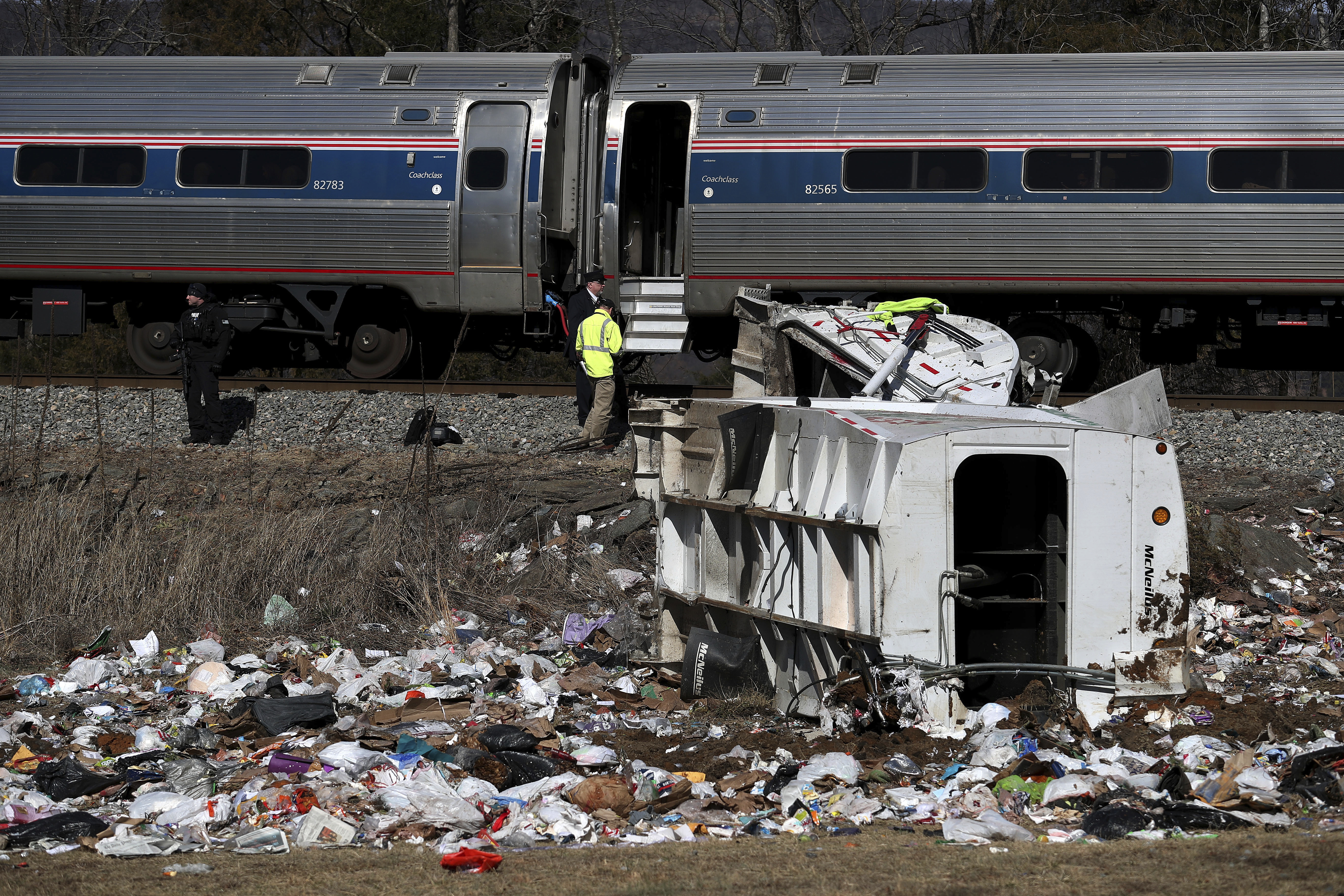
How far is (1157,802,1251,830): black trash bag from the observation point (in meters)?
4.82

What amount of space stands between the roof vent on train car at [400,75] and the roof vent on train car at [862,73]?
437 centimetres

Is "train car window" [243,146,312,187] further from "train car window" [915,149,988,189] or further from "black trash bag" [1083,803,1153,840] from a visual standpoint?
"black trash bag" [1083,803,1153,840]

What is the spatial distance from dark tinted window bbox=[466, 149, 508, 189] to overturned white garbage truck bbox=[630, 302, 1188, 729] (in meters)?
7.04

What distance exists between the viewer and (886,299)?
14.4 m

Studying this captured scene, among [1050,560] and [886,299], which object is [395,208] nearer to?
[886,299]

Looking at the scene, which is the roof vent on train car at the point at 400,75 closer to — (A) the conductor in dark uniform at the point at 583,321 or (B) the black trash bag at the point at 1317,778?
(A) the conductor in dark uniform at the point at 583,321

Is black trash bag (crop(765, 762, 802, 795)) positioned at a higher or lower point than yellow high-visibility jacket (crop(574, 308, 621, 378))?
lower

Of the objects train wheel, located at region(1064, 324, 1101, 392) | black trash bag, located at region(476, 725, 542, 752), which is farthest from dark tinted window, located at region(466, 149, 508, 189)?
black trash bag, located at region(476, 725, 542, 752)

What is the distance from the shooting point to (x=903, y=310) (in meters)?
9.22

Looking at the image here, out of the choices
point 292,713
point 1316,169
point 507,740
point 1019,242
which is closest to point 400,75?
point 1019,242

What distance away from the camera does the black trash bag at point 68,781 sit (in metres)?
5.67

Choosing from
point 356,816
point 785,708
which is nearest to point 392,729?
point 356,816

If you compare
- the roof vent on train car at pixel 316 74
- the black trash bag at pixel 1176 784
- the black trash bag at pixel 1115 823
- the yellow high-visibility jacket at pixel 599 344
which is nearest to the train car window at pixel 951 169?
the yellow high-visibility jacket at pixel 599 344

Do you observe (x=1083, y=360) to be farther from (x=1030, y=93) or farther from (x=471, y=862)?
(x=471, y=862)
